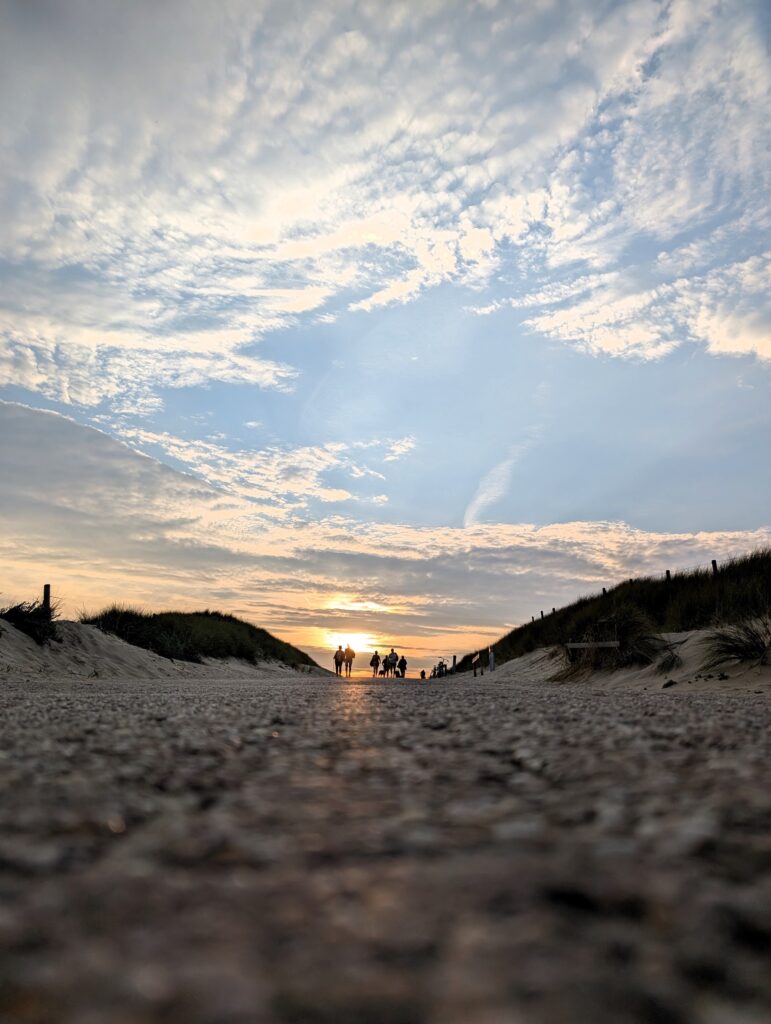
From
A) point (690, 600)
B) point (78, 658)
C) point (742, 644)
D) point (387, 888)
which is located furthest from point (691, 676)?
point (78, 658)

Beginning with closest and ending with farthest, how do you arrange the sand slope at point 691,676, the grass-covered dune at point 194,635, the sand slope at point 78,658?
the sand slope at point 691,676
the sand slope at point 78,658
the grass-covered dune at point 194,635

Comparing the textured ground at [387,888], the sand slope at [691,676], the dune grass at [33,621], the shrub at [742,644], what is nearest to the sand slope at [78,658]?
the dune grass at [33,621]

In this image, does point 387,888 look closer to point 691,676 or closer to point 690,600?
point 691,676

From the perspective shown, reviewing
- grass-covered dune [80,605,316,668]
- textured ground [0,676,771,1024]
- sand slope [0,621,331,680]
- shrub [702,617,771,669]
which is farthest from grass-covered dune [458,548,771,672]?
grass-covered dune [80,605,316,668]

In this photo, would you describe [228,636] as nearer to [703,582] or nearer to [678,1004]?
[703,582]

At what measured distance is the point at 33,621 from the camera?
22500 millimetres

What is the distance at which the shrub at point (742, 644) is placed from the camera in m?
12.8

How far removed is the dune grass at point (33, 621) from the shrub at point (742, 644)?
64.1ft

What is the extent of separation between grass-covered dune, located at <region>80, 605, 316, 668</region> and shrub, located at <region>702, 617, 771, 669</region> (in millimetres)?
24472

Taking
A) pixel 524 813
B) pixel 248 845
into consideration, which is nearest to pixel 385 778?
pixel 524 813

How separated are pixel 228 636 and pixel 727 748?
43971 millimetres

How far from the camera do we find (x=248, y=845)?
219 centimetres

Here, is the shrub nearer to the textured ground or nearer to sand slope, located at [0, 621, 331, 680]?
the textured ground

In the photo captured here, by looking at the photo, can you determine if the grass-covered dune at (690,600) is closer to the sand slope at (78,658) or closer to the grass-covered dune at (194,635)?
the sand slope at (78,658)
